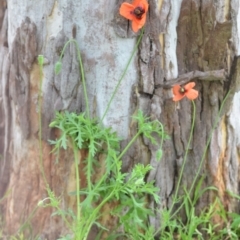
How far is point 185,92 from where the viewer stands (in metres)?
1.73

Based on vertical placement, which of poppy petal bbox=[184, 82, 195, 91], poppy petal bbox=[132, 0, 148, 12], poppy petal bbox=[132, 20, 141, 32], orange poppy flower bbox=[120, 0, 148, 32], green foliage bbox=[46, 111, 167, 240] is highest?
poppy petal bbox=[132, 0, 148, 12]

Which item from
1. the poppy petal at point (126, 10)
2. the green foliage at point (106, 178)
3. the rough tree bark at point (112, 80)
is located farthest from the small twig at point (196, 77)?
the poppy petal at point (126, 10)

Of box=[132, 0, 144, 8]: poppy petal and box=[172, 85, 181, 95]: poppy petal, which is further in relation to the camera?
box=[172, 85, 181, 95]: poppy petal

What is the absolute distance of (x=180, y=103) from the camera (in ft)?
5.94

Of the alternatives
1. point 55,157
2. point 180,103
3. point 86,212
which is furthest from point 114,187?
point 180,103

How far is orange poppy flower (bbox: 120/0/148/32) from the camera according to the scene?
63.6 inches

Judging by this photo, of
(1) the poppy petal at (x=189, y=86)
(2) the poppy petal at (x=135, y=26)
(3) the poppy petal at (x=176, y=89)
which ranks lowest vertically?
(3) the poppy petal at (x=176, y=89)

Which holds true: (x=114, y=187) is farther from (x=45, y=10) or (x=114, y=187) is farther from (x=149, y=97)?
(x=45, y=10)

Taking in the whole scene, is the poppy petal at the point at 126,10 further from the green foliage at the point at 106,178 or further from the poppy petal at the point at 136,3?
the green foliage at the point at 106,178

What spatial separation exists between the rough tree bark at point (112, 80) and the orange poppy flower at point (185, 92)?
0.12ft

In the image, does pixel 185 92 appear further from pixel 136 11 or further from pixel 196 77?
pixel 136 11

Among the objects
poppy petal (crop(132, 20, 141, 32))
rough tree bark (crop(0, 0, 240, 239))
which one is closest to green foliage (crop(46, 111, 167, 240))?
rough tree bark (crop(0, 0, 240, 239))

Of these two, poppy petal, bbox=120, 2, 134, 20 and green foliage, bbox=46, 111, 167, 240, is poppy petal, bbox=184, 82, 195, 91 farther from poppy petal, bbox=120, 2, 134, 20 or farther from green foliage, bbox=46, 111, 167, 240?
poppy petal, bbox=120, 2, 134, 20

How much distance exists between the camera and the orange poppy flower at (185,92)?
1727mm
